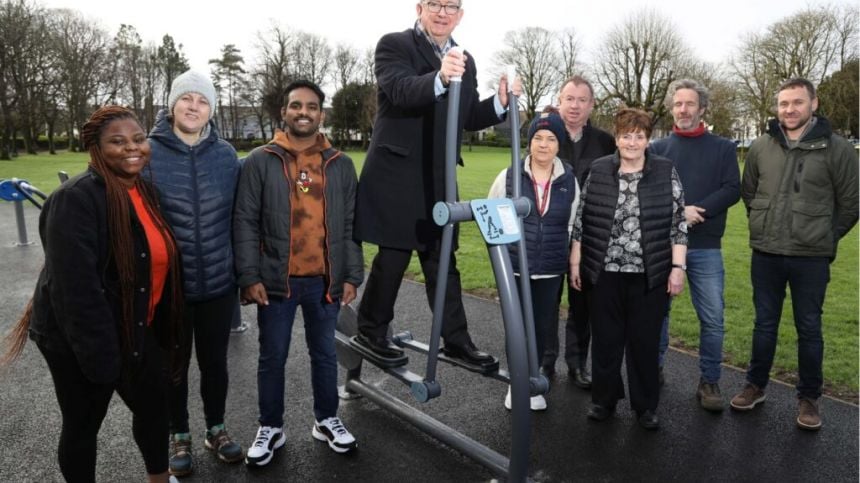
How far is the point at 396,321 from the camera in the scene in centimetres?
589

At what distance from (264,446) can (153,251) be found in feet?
4.12

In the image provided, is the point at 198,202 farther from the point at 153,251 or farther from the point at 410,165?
the point at 410,165

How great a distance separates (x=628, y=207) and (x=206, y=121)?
2.37 meters

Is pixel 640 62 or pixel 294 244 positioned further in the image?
pixel 640 62

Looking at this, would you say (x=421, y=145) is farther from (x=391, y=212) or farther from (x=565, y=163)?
(x=565, y=163)

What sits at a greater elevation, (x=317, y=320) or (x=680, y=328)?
(x=317, y=320)

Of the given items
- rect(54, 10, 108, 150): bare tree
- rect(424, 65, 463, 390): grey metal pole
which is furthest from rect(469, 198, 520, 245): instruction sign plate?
rect(54, 10, 108, 150): bare tree

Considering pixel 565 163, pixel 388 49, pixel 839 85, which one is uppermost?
pixel 839 85

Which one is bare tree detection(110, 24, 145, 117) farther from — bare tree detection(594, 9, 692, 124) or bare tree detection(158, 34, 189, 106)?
bare tree detection(594, 9, 692, 124)

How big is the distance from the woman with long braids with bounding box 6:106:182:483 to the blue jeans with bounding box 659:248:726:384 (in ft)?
10.3

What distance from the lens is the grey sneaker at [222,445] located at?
10.6 ft

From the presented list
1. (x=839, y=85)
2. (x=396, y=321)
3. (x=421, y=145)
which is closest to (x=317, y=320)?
(x=421, y=145)

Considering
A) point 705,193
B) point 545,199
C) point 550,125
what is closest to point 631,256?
point 545,199

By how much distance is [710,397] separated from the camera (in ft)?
13.0
